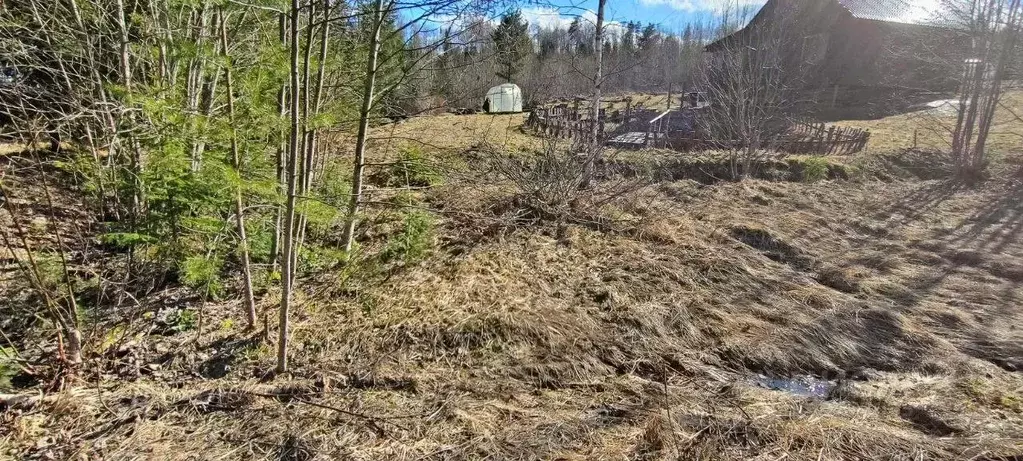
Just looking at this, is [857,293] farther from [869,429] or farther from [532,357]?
[532,357]

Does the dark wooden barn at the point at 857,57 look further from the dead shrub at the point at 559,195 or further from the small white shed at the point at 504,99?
the dead shrub at the point at 559,195

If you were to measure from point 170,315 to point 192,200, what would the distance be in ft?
3.68

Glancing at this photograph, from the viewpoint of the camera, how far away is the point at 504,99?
23875 mm

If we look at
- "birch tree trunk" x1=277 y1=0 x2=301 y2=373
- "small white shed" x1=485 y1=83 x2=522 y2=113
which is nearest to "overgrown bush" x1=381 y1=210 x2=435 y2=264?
"birch tree trunk" x1=277 y1=0 x2=301 y2=373

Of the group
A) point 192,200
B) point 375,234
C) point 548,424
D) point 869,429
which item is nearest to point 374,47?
point 192,200

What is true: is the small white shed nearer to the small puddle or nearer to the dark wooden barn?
the dark wooden barn

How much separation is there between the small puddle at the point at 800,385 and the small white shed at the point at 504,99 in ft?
63.0

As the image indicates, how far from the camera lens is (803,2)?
835 inches

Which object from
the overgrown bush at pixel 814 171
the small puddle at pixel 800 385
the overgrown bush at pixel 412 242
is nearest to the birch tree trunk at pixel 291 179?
the overgrown bush at pixel 412 242

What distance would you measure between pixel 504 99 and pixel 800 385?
2152 centimetres

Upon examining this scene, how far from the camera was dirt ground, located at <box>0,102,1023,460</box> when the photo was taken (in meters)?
2.81

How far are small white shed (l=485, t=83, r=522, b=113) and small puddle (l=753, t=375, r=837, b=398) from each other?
1920 cm

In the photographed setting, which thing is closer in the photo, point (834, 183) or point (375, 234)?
point (375, 234)

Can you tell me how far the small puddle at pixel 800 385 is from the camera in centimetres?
373
